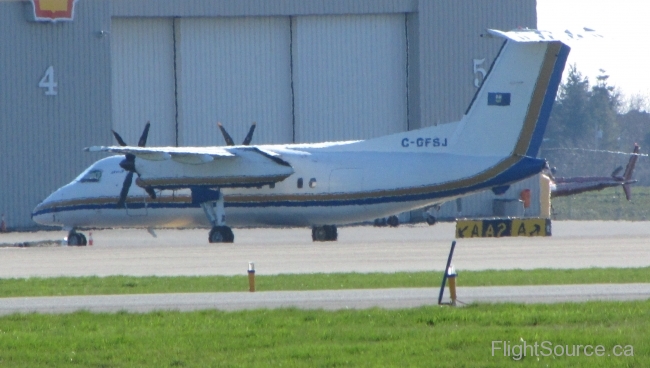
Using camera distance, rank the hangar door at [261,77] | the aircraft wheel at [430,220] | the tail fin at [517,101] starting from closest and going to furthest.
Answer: the tail fin at [517,101]
the aircraft wheel at [430,220]
the hangar door at [261,77]

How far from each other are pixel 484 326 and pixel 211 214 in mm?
21635

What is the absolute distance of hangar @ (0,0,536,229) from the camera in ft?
161

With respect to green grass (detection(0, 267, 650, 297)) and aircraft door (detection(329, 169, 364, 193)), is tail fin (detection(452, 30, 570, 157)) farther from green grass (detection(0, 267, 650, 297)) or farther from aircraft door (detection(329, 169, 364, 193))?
green grass (detection(0, 267, 650, 297))

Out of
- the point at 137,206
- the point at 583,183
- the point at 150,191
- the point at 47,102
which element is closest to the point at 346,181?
the point at 150,191

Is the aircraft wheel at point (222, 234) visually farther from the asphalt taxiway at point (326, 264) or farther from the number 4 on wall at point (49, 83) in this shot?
the number 4 on wall at point (49, 83)

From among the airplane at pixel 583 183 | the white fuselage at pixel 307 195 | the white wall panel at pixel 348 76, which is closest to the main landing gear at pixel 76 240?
the white fuselage at pixel 307 195

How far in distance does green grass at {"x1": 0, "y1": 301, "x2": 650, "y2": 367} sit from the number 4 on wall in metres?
36.0

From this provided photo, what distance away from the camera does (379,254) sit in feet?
88.0

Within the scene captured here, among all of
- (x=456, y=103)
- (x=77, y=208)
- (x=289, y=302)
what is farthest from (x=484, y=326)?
(x=456, y=103)

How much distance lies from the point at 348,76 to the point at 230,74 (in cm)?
639

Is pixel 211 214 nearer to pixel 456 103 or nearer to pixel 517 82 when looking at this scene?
pixel 517 82

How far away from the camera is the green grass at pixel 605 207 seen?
72.8 meters

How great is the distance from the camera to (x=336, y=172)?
3291 centimetres

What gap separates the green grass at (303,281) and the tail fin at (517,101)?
11.1m
